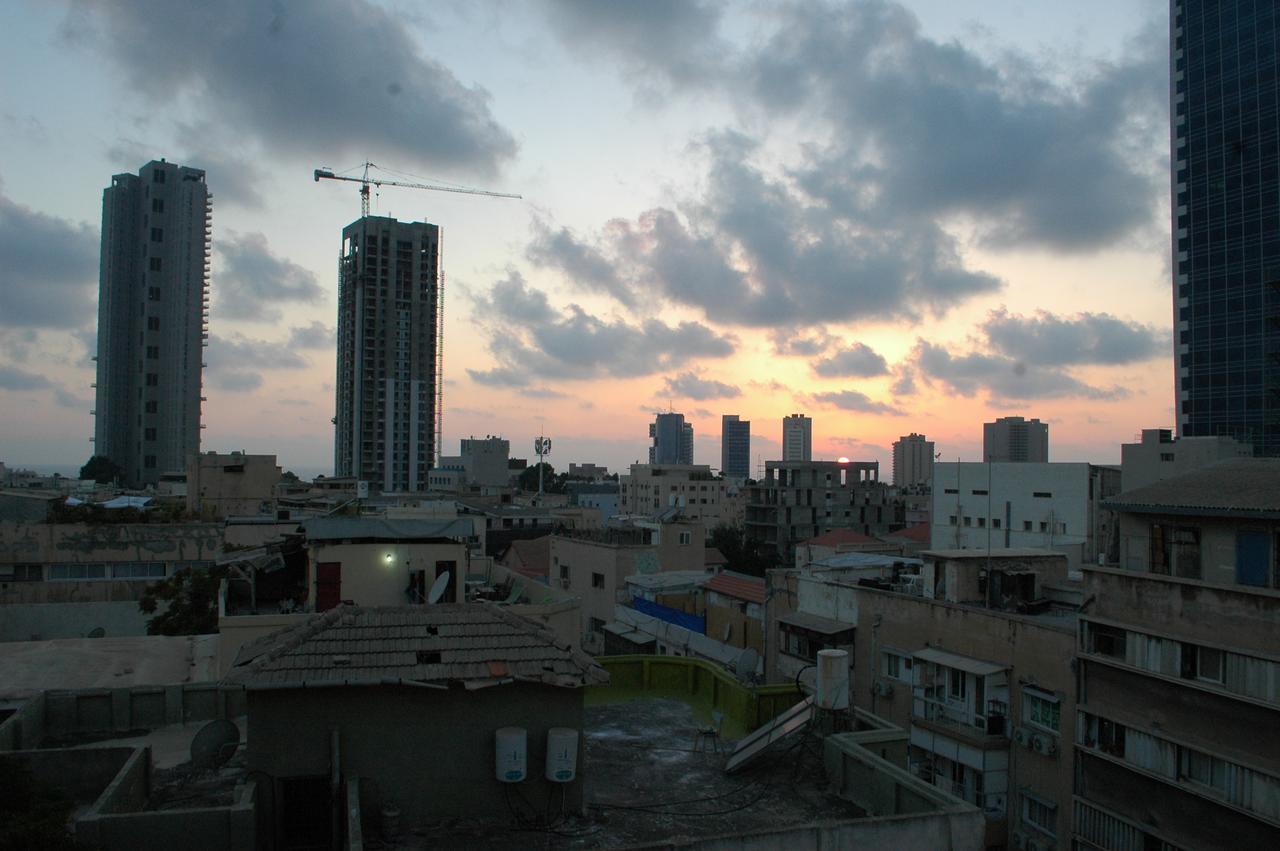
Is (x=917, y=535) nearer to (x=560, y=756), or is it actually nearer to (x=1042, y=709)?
(x=1042, y=709)

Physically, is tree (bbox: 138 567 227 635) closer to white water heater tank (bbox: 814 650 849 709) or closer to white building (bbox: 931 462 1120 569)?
white water heater tank (bbox: 814 650 849 709)

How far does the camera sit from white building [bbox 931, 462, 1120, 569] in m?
52.0

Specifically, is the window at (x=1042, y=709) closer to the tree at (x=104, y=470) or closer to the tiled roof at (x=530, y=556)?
the tiled roof at (x=530, y=556)

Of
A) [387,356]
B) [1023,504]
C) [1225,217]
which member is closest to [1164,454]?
[1023,504]

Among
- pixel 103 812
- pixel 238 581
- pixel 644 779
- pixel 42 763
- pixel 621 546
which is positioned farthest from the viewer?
pixel 621 546

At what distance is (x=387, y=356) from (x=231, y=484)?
7873cm

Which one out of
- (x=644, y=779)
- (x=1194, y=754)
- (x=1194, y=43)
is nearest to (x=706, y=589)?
(x=1194, y=754)

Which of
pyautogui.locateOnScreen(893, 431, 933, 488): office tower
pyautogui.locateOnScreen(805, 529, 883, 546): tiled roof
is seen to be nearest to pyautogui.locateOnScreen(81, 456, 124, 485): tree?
pyautogui.locateOnScreen(805, 529, 883, 546): tiled roof

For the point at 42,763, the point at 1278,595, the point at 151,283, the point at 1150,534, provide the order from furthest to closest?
the point at 151,283
the point at 1150,534
the point at 1278,595
the point at 42,763

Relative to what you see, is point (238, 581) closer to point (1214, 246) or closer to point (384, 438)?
point (1214, 246)

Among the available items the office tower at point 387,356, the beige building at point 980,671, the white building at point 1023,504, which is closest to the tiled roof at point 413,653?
the beige building at point 980,671

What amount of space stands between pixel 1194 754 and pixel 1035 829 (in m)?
4.54

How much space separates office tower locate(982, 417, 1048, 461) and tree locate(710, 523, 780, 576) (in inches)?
1312

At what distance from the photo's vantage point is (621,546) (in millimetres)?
39938
